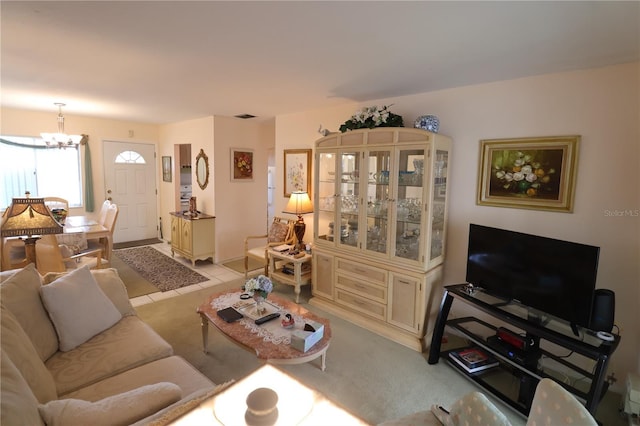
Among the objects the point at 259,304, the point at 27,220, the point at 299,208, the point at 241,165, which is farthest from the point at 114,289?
the point at 241,165

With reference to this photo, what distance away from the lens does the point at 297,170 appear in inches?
178

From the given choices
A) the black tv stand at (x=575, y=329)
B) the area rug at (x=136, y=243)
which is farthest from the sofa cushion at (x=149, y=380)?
the area rug at (x=136, y=243)

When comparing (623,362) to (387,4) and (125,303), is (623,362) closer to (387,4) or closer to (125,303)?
(387,4)

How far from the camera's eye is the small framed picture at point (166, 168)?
636 cm

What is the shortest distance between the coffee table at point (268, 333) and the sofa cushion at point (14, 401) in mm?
1142

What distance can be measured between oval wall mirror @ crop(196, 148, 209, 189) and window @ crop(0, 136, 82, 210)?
222cm

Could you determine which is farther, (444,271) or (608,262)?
(444,271)

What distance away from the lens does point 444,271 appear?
325 cm

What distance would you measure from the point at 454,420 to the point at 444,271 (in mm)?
1917

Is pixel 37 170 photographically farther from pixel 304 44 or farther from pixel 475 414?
pixel 475 414

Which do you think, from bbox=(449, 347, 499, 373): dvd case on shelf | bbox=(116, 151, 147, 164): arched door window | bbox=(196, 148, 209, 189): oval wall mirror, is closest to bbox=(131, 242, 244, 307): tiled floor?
bbox=(196, 148, 209, 189): oval wall mirror

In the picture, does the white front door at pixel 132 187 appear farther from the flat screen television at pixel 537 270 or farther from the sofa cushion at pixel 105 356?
the flat screen television at pixel 537 270

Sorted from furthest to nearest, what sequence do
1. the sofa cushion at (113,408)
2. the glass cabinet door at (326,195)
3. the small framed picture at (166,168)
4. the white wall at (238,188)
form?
1. the small framed picture at (166,168)
2. the white wall at (238,188)
3. the glass cabinet door at (326,195)
4. the sofa cushion at (113,408)

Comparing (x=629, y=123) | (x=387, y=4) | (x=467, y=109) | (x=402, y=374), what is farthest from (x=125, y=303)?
(x=629, y=123)
